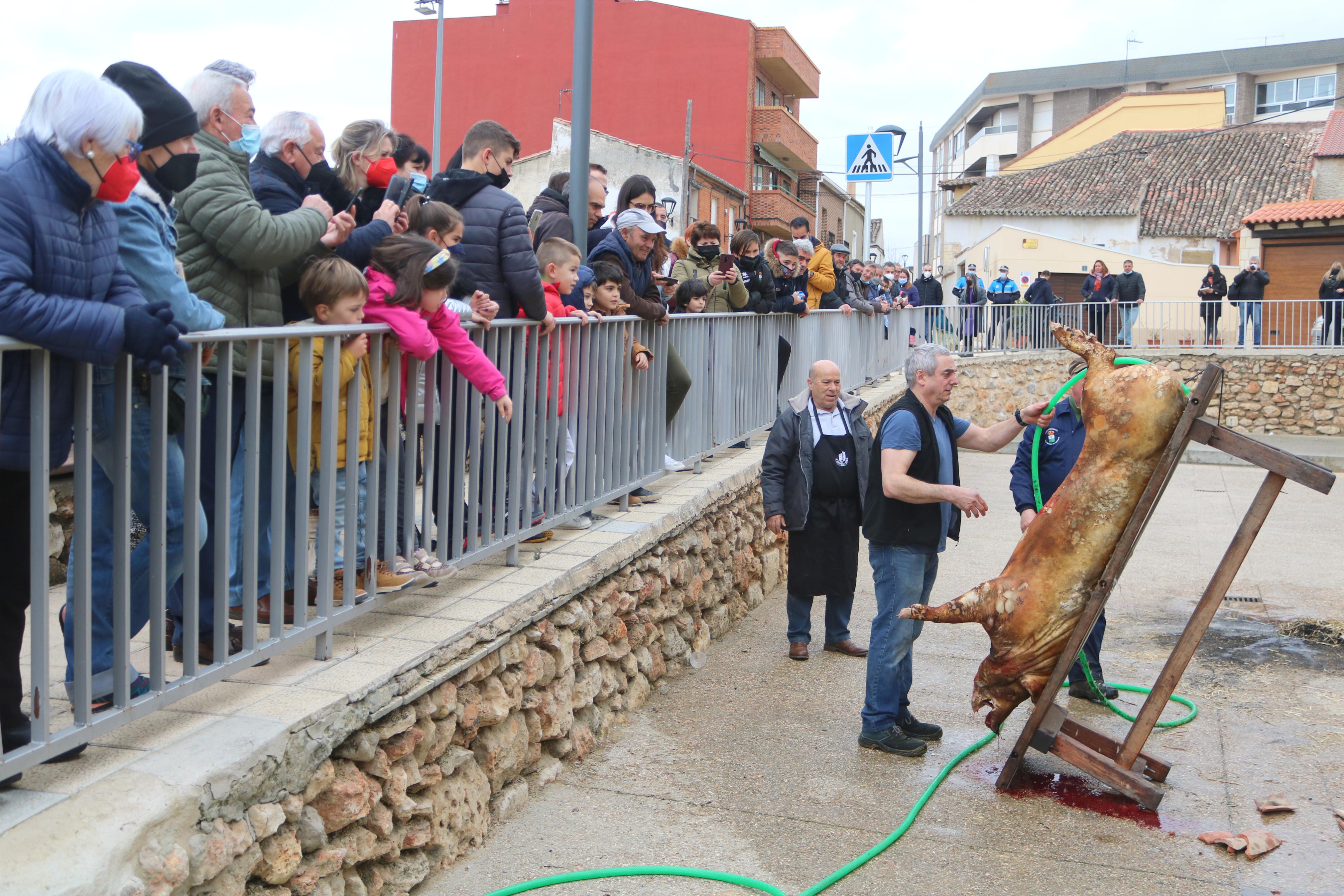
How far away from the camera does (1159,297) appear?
113ft

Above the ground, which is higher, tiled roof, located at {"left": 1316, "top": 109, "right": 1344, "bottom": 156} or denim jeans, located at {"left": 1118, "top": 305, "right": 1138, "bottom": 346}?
tiled roof, located at {"left": 1316, "top": 109, "right": 1344, "bottom": 156}

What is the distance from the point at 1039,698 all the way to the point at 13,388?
12.7 ft

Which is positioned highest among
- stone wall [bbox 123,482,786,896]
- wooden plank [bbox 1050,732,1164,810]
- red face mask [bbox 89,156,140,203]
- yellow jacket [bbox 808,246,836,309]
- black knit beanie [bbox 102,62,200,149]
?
yellow jacket [bbox 808,246,836,309]

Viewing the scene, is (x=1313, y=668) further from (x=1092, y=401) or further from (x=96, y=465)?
(x=96, y=465)

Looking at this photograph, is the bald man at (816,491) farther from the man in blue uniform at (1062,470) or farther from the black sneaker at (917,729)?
the black sneaker at (917,729)

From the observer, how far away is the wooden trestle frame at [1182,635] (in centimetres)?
434

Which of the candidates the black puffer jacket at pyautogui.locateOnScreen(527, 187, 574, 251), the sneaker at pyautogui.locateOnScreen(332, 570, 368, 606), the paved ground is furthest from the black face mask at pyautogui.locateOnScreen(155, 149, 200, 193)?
the black puffer jacket at pyautogui.locateOnScreen(527, 187, 574, 251)

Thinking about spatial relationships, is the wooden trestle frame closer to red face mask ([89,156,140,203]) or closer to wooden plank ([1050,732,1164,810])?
wooden plank ([1050,732,1164,810])

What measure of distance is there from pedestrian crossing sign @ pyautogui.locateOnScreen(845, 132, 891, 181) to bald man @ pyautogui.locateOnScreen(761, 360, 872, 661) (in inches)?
327

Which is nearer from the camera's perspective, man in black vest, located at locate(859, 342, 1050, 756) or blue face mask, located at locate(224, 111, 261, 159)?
blue face mask, located at locate(224, 111, 261, 159)

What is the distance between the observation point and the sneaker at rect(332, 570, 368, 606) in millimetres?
3871

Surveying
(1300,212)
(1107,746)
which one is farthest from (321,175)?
(1300,212)

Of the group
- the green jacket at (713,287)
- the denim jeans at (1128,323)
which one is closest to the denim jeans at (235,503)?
the green jacket at (713,287)

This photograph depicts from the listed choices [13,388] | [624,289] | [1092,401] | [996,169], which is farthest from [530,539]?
[996,169]
